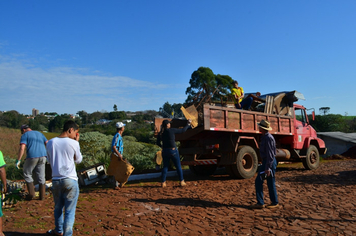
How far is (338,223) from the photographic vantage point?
15.3 feet

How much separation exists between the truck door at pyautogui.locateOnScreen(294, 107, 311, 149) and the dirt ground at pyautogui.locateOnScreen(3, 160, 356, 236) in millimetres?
3430

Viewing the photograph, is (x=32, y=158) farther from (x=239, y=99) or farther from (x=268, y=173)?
(x=239, y=99)

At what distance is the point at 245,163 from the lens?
8852mm

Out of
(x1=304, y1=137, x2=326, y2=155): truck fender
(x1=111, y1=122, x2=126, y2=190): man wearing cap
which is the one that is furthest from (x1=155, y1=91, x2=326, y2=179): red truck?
(x1=111, y1=122, x2=126, y2=190): man wearing cap

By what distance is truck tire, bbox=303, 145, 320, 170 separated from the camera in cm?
1103

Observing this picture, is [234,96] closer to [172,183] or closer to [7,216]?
[172,183]

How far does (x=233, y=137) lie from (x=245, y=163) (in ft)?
3.20

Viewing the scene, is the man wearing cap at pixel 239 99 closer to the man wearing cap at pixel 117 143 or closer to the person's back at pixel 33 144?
the man wearing cap at pixel 117 143

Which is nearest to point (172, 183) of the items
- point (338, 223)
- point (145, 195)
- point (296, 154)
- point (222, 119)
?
point (145, 195)

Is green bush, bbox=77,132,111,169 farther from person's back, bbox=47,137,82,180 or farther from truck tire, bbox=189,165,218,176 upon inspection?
person's back, bbox=47,137,82,180

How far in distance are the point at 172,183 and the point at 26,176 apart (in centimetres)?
370

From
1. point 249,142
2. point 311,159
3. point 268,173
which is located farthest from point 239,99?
point 268,173

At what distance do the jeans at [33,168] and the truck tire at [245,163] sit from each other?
5.02 meters

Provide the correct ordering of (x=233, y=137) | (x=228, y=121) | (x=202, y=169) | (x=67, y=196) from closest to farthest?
(x=67, y=196) < (x=228, y=121) < (x=233, y=137) < (x=202, y=169)
